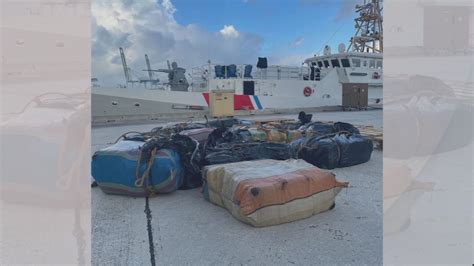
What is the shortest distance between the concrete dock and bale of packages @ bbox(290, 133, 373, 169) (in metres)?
0.74

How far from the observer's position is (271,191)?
1981 mm

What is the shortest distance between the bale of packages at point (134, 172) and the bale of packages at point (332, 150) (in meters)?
1.20

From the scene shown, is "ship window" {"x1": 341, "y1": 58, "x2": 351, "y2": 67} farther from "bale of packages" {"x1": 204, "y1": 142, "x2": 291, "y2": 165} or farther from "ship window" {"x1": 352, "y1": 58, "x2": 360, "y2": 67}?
"bale of packages" {"x1": 204, "y1": 142, "x2": 291, "y2": 165}

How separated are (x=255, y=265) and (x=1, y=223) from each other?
1566 millimetres

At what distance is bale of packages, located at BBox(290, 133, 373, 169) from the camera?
11.1ft

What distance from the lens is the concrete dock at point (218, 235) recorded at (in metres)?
1.74

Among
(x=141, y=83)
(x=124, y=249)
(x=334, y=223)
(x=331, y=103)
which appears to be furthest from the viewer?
(x=331, y=103)

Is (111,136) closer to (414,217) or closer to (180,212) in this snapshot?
(180,212)

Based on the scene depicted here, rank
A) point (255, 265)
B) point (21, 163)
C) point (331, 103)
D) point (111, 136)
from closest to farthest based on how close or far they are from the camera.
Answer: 1. point (255, 265)
2. point (21, 163)
3. point (111, 136)
4. point (331, 103)

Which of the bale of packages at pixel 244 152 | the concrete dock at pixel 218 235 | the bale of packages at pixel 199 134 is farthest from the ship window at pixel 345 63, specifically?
the concrete dock at pixel 218 235

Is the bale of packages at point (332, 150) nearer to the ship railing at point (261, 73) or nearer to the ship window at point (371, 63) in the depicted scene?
the ship railing at point (261, 73)

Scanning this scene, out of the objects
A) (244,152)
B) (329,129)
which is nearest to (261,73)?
(329,129)

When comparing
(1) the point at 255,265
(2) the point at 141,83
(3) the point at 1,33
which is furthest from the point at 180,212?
(2) the point at 141,83

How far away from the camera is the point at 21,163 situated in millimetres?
2545
